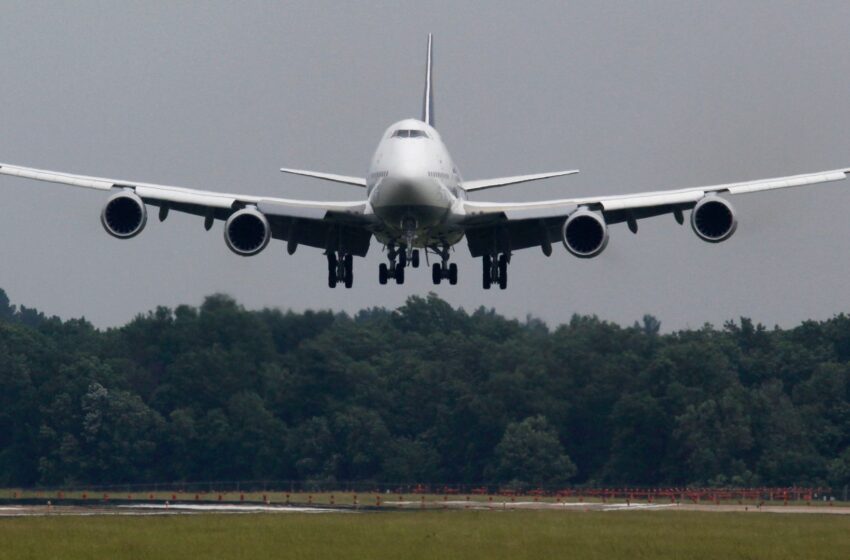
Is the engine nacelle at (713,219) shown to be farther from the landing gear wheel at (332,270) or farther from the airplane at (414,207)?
the landing gear wheel at (332,270)

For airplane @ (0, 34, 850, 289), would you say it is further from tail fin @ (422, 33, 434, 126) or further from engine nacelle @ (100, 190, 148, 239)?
tail fin @ (422, 33, 434, 126)

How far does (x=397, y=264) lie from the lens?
6053cm

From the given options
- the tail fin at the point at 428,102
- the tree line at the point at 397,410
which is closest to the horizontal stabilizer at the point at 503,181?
the tail fin at the point at 428,102

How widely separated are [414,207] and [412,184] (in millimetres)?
969

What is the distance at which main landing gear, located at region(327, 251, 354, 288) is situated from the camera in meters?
60.8

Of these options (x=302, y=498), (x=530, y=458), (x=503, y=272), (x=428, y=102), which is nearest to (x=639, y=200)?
(x=503, y=272)

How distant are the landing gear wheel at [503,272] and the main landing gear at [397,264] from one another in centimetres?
360

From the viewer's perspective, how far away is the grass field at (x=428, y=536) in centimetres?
5178

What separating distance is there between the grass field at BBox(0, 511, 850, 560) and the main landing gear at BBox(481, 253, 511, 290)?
8698 mm

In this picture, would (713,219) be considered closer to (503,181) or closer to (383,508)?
(503,181)

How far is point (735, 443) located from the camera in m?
108

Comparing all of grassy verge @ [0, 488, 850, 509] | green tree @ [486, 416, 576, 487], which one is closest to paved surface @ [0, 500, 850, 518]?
grassy verge @ [0, 488, 850, 509]

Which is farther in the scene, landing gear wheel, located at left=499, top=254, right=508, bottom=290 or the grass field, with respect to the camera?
landing gear wheel, located at left=499, top=254, right=508, bottom=290

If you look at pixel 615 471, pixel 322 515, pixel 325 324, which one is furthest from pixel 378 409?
pixel 322 515
